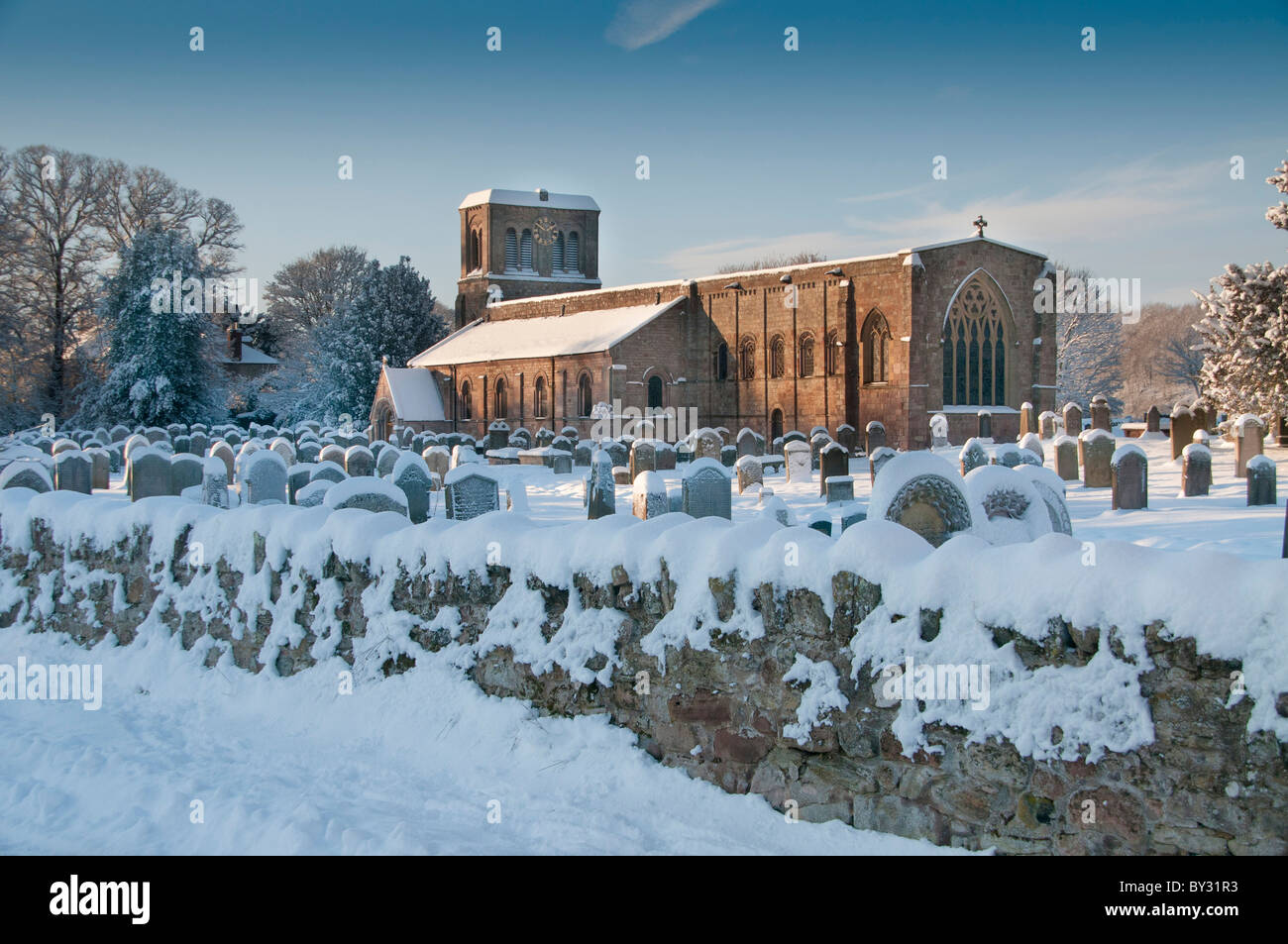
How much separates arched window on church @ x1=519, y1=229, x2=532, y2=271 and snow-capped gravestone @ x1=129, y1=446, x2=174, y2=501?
43680 mm

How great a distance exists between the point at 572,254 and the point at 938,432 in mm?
29794

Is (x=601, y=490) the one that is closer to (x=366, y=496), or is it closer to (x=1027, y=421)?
(x=366, y=496)

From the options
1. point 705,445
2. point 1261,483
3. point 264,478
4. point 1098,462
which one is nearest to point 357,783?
point 264,478

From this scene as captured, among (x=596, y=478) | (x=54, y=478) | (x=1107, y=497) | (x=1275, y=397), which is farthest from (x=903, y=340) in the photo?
(x=54, y=478)

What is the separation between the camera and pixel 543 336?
153 feet

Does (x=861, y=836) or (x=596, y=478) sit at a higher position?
(x=596, y=478)

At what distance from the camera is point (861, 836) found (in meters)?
4.46

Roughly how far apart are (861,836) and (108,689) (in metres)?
5.69

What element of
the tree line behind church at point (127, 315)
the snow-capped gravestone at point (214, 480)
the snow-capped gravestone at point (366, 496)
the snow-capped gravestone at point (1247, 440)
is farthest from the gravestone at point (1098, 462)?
the tree line behind church at point (127, 315)

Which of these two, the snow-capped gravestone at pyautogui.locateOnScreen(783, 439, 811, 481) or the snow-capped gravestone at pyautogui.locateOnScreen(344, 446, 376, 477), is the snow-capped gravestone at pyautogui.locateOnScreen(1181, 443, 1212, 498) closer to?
the snow-capped gravestone at pyautogui.locateOnScreen(783, 439, 811, 481)

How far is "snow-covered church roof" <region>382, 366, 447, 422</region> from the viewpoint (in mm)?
47281

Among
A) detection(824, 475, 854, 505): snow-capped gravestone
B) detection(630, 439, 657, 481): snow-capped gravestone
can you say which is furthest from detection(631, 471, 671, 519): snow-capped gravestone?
detection(630, 439, 657, 481): snow-capped gravestone
